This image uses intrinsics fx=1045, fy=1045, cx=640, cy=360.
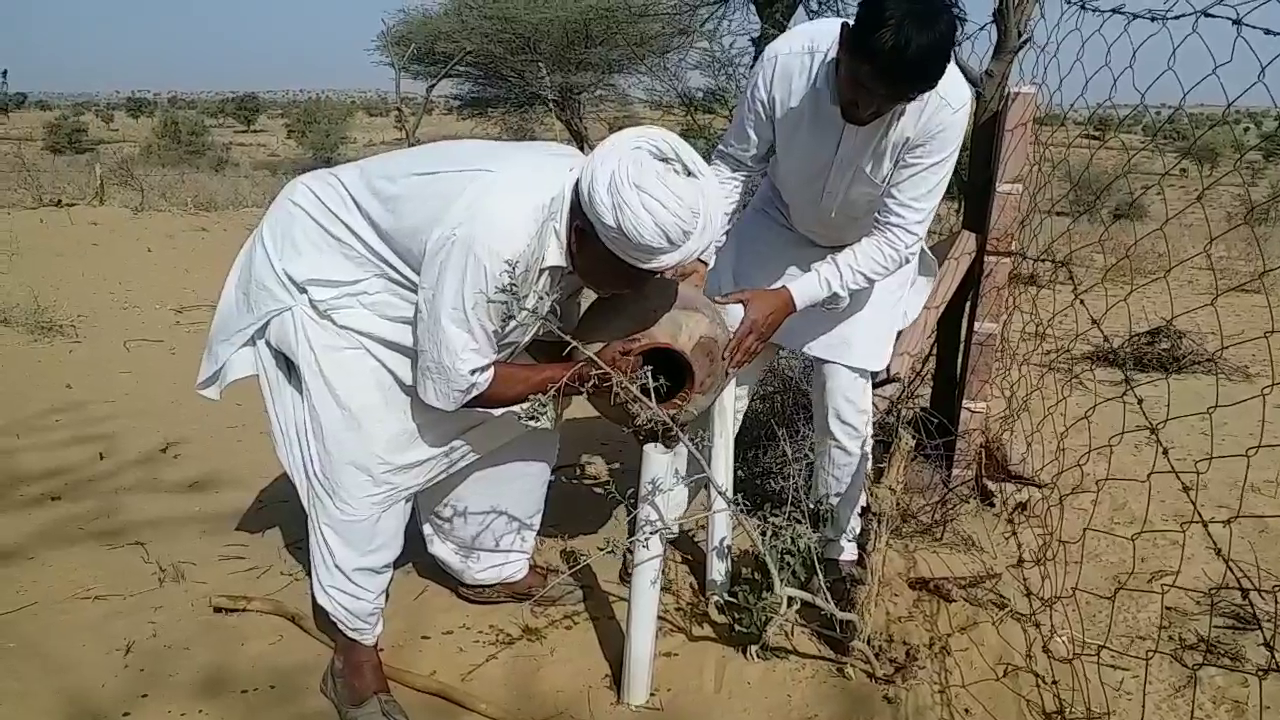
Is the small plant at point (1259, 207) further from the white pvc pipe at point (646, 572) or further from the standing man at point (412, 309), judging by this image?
the white pvc pipe at point (646, 572)

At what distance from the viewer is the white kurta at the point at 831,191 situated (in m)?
2.45

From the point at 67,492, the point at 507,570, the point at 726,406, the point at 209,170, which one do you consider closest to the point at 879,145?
the point at 726,406

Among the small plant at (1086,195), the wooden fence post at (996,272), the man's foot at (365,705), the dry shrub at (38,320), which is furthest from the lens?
the dry shrub at (38,320)

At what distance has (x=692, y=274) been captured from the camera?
2244 mm

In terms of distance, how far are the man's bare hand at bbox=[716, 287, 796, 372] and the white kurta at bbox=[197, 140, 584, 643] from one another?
0.40 m

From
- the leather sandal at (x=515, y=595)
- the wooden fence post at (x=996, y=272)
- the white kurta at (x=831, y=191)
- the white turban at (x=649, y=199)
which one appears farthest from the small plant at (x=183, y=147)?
the white turban at (x=649, y=199)

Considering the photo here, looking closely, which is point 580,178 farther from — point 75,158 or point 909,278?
point 75,158

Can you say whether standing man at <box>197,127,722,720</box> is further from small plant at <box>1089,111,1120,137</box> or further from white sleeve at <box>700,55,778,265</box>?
small plant at <box>1089,111,1120,137</box>

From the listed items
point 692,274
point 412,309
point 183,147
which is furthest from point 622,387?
point 183,147

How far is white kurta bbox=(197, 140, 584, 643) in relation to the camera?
2.03m

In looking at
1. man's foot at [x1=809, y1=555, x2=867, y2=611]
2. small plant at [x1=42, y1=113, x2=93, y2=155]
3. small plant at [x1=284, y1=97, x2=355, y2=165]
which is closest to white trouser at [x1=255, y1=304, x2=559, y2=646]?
man's foot at [x1=809, y1=555, x2=867, y2=611]

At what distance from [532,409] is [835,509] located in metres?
1.04

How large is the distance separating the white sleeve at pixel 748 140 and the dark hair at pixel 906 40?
1.31ft

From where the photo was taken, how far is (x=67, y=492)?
3.74m
